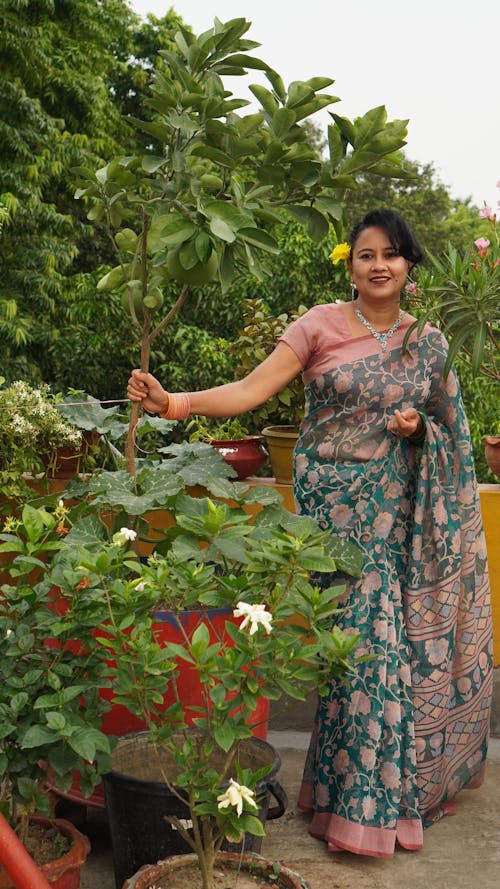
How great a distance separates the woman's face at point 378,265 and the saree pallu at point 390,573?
170 mm

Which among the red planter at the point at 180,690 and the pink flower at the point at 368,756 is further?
the pink flower at the point at 368,756

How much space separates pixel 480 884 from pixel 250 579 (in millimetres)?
1111

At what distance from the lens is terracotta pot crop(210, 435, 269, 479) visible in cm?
374

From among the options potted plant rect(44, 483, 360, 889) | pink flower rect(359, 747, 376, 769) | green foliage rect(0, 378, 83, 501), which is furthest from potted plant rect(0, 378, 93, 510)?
pink flower rect(359, 747, 376, 769)

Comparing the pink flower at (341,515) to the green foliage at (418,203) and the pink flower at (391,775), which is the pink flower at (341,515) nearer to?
the pink flower at (391,775)

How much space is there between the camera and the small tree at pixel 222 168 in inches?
89.2

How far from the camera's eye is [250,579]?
2.10 m

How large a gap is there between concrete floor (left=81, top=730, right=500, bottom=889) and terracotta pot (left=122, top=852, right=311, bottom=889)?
1.60 feet

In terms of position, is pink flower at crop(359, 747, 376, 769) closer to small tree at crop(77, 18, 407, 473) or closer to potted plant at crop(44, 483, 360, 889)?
potted plant at crop(44, 483, 360, 889)

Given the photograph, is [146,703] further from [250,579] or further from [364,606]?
[364,606]

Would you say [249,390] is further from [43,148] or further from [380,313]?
[43,148]

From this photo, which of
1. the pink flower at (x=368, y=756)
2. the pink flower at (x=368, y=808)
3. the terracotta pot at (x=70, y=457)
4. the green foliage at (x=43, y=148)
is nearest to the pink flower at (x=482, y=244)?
the terracotta pot at (x=70, y=457)

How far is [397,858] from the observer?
276 cm

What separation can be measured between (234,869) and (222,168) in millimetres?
1553
